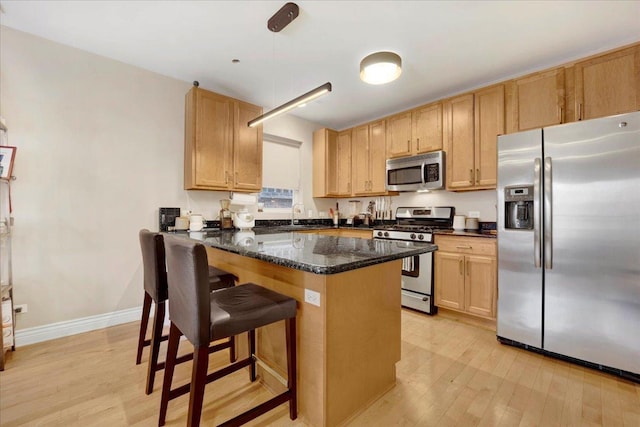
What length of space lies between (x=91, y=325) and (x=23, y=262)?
80 centimetres

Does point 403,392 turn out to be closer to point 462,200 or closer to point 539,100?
point 462,200

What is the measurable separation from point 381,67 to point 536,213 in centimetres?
171

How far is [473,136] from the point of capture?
3119 millimetres

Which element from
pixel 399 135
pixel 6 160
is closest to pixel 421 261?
pixel 399 135

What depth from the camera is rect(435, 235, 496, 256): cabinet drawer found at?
2.72m

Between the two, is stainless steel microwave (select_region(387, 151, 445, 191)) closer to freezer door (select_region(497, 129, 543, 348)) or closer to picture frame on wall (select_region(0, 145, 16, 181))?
freezer door (select_region(497, 129, 543, 348))

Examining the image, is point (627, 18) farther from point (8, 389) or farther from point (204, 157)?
point (8, 389)

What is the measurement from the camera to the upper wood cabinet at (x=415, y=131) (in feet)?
11.3

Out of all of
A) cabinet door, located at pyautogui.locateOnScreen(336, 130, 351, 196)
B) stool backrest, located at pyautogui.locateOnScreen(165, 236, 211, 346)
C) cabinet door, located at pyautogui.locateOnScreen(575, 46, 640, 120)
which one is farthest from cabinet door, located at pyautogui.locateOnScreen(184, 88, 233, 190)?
cabinet door, located at pyautogui.locateOnScreen(575, 46, 640, 120)

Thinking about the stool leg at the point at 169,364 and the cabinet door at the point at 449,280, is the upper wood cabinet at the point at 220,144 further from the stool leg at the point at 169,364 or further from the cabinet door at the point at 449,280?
the cabinet door at the point at 449,280

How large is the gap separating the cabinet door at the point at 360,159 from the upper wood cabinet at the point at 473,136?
1241mm

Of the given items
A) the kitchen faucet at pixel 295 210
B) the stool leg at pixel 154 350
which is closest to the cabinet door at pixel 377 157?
the kitchen faucet at pixel 295 210

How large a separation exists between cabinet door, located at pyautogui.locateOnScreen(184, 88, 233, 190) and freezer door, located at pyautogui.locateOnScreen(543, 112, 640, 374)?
319cm

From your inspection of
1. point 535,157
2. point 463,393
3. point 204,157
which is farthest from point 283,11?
point 463,393
